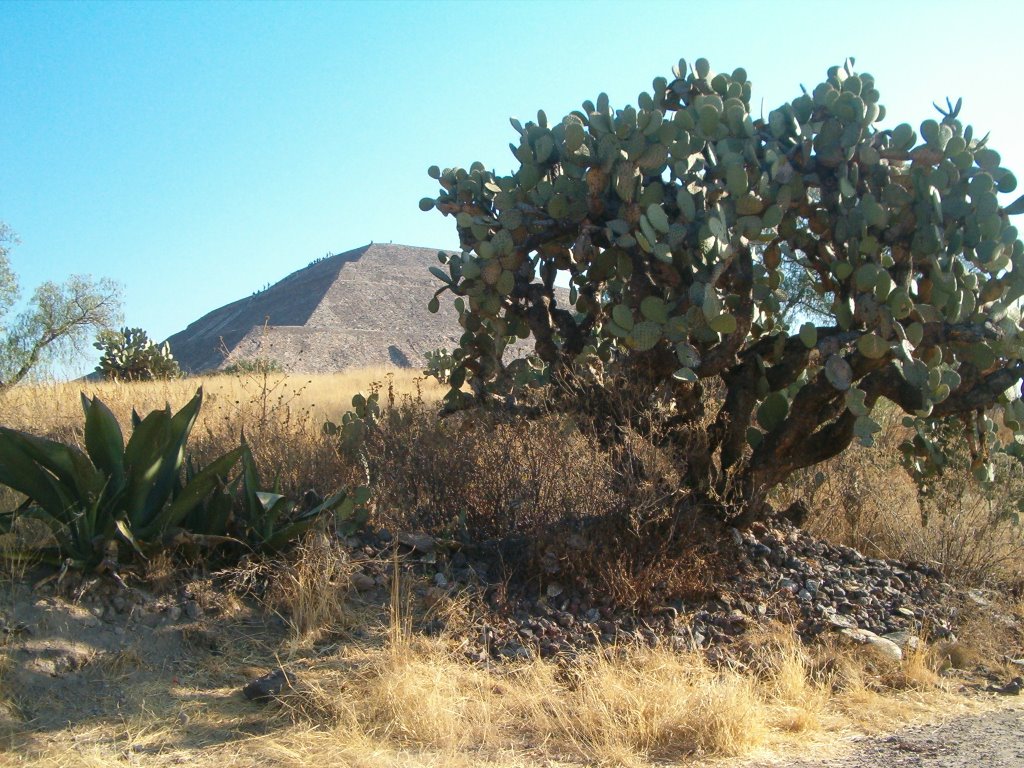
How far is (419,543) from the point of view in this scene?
6.05m

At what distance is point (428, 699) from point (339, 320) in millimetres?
31097

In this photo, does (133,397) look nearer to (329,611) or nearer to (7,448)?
(7,448)

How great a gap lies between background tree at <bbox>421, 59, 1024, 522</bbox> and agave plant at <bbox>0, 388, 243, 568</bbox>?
2.20 m

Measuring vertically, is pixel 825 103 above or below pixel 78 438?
above

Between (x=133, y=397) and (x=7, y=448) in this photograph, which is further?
(x=133, y=397)

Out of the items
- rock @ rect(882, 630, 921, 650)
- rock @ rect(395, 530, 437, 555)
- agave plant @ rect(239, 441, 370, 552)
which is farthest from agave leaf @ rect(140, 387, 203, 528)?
rock @ rect(882, 630, 921, 650)

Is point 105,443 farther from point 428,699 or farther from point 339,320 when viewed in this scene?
point 339,320

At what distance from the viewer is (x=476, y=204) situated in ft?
21.7

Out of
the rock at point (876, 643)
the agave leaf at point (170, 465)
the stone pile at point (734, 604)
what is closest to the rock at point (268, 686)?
the stone pile at point (734, 604)

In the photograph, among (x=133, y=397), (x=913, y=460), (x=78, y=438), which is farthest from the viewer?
(x=133, y=397)

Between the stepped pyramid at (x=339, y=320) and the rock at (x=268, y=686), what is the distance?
21654mm

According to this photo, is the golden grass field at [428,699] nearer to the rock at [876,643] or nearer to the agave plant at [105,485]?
the rock at [876,643]

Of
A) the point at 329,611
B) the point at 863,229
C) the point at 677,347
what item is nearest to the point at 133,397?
the point at 329,611

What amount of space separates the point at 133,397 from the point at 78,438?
3.38 meters
